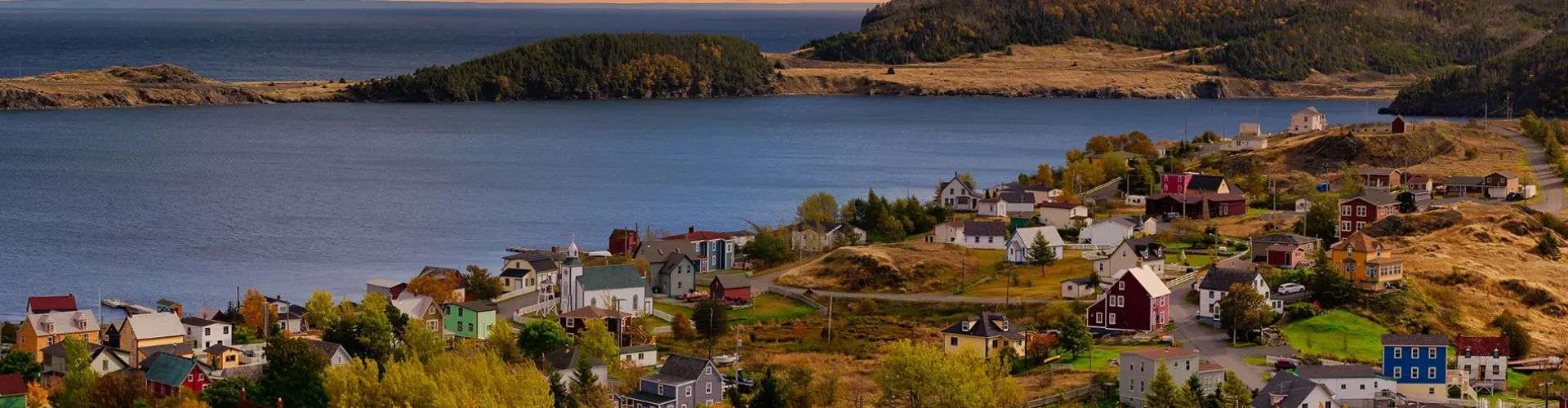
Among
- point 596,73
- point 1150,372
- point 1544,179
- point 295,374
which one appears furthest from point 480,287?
point 596,73

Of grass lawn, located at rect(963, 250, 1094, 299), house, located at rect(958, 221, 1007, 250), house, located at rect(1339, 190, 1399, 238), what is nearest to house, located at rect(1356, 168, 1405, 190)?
house, located at rect(1339, 190, 1399, 238)

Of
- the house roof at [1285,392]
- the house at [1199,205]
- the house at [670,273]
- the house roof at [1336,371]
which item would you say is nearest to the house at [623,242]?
the house at [670,273]

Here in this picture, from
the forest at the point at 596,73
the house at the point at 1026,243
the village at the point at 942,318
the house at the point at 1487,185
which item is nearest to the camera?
the village at the point at 942,318

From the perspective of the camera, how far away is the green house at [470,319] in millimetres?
47062

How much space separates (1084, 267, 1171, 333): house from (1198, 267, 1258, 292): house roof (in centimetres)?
99

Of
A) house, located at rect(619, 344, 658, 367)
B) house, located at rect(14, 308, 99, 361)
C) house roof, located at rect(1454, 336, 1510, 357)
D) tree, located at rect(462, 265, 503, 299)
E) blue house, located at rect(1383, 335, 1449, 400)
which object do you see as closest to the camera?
blue house, located at rect(1383, 335, 1449, 400)

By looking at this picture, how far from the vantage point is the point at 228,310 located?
48500 millimetres

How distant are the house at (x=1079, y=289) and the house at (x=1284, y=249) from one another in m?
5.35

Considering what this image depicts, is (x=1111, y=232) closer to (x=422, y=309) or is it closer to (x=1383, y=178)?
(x=1383, y=178)

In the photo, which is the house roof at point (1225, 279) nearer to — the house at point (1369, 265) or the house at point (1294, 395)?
the house at point (1369, 265)

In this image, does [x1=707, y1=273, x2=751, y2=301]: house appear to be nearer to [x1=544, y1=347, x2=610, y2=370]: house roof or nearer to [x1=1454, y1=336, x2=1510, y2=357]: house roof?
[x1=544, y1=347, x2=610, y2=370]: house roof

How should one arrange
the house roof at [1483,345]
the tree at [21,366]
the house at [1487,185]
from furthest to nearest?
1. the house at [1487,185]
2. the house roof at [1483,345]
3. the tree at [21,366]

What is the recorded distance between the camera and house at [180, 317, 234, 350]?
144 ft

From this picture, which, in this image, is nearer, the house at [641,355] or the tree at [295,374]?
the tree at [295,374]
